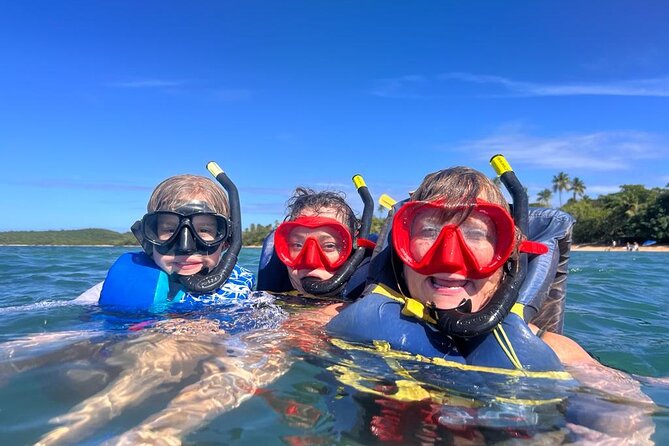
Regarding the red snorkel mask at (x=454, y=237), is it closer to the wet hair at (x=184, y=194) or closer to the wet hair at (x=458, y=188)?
the wet hair at (x=458, y=188)

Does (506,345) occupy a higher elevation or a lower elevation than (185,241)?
lower

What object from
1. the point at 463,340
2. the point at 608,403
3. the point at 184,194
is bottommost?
the point at 608,403

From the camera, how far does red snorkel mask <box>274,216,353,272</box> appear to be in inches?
162

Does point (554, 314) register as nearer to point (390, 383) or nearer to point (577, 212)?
point (390, 383)

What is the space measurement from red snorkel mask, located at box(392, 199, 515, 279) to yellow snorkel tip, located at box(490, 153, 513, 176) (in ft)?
1.87

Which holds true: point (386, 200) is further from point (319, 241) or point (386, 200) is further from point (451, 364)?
point (451, 364)

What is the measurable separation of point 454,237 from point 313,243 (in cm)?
172

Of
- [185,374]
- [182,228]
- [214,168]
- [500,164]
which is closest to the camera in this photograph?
[185,374]

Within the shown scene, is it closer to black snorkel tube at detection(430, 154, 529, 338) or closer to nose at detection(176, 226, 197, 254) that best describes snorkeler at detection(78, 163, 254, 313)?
nose at detection(176, 226, 197, 254)

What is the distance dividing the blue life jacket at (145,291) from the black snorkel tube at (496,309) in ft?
6.58

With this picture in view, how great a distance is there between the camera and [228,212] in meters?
4.33

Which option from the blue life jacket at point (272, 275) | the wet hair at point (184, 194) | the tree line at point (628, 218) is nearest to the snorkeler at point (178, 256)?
the wet hair at point (184, 194)

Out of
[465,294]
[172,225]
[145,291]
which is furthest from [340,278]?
[465,294]

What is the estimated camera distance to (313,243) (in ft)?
13.4
